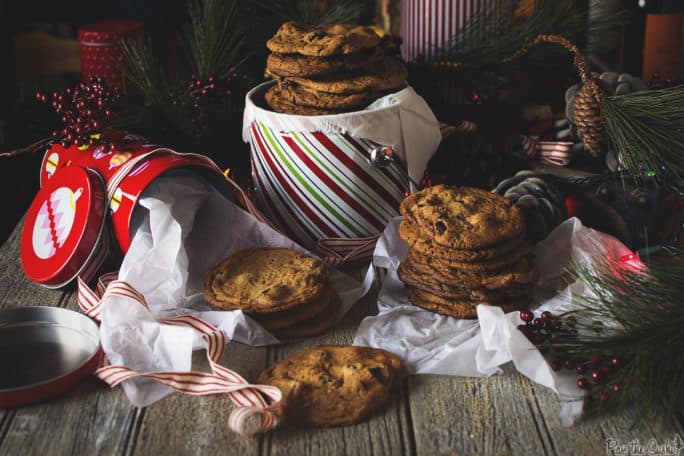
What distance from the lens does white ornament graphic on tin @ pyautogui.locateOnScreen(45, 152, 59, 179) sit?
3.97 feet

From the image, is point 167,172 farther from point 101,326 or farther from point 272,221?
point 101,326

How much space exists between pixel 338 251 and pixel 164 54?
3.88 ft

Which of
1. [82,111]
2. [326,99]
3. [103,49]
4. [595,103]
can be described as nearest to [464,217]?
[326,99]

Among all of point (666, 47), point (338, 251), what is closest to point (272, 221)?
point (338, 251)

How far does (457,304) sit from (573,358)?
0.16m

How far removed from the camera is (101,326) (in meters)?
0.93

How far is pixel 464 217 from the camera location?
3.14 ft

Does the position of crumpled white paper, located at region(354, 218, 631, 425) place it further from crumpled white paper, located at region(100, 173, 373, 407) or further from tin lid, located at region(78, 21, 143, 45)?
tin lid, located at region(78, 21, 143, 45)

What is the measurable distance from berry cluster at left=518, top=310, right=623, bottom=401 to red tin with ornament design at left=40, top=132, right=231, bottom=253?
48cm

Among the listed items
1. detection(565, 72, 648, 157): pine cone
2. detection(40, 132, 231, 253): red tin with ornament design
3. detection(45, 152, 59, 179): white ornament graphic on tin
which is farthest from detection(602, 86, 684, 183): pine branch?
detection(45, 152, 59, 179): white ornament graphic on tin

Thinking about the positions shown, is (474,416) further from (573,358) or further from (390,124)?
(390,124)

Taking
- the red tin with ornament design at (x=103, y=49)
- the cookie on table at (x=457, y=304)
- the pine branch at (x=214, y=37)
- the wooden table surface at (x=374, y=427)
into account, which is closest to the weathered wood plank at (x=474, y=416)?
the wooden table surface at (x=374, y=427)

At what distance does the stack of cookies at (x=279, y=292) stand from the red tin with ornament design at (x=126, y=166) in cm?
14

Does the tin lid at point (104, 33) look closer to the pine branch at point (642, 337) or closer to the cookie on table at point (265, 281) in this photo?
the cookie on table at point (265, 281)
